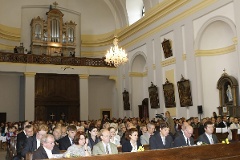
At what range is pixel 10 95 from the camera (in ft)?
70.3

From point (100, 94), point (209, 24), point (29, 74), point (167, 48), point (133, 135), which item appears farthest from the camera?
point (100, 94)

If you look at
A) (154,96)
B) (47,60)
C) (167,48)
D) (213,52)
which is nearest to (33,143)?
(213,52)

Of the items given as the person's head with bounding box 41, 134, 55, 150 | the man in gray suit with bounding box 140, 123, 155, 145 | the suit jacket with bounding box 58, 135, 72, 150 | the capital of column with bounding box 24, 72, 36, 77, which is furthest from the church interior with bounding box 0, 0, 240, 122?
the person's head with bounding box 41, 134, 55, 150

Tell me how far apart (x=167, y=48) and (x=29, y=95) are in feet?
31.9

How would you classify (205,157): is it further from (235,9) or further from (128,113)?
(128,113)

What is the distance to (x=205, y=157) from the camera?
13.9ft

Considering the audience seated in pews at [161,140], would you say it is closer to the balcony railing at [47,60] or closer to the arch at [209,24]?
the arch at [209,24]

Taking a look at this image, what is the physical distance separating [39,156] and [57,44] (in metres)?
19.0

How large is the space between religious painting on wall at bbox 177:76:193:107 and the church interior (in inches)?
2.2

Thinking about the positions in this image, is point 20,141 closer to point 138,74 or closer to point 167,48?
point 167,48

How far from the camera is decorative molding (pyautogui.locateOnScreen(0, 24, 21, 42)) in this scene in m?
22.2

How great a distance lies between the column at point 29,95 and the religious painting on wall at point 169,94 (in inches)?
353

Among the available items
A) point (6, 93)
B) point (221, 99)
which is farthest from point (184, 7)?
point (6, 93)

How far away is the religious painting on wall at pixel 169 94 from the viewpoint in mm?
16141
